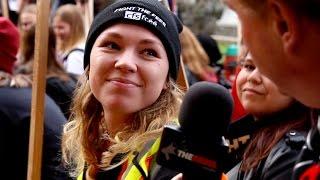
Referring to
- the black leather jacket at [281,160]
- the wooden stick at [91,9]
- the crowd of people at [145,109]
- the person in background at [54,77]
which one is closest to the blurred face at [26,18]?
the wooden stick at [91,9]

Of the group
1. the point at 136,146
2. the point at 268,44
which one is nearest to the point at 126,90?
the point at 136,146

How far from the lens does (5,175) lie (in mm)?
3053

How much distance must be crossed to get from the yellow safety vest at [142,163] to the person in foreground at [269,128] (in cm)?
28

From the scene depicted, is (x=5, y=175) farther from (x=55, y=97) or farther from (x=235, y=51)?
(x=235, y=51)

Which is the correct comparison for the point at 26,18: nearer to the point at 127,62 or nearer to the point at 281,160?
the point at 127,62

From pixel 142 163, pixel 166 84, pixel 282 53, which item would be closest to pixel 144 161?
pixel 142 163

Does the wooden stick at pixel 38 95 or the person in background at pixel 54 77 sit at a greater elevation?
the wooden stick at pixel 38 95

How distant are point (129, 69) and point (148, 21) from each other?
16 centimetres

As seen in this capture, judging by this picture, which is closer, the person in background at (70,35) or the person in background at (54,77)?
the person in background at (54,77)

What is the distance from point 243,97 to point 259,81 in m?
0.08

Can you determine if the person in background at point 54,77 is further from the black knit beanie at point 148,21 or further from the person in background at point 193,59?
the black knit beanie at point 148,21

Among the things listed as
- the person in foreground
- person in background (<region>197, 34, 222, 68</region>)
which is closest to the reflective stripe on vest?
the person in foreground

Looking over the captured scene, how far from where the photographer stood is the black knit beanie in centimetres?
196

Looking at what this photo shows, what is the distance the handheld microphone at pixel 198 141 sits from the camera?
118 centimetres
